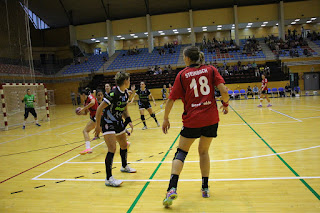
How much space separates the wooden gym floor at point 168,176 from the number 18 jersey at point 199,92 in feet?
3.87

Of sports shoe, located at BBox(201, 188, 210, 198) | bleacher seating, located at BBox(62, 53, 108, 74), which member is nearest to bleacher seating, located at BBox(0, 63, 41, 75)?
bleacher seating, located at BBox(62, 53, 108, 74)

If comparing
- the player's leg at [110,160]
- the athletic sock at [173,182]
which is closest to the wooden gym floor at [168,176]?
the player's leg at [110,160]

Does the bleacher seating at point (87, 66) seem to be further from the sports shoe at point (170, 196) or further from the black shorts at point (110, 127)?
the sports shoe at point (170, 196)

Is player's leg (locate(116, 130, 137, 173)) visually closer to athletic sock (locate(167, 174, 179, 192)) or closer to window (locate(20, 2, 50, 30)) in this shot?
athletic sock (locate(167, 174, 179, 192))

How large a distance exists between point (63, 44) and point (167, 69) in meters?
18.3

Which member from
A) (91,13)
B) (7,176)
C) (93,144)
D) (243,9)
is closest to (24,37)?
(93,144)

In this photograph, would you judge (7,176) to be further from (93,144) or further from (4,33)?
(4,33)

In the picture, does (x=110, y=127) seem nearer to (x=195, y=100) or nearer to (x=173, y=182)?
(x=173, y=182)

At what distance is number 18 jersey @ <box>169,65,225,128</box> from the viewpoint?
314 centimetres

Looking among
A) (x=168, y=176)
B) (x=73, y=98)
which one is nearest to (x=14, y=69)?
(x=73, y=98)

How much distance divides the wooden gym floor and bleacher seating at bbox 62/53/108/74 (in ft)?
91.7

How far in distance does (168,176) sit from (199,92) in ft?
6.61

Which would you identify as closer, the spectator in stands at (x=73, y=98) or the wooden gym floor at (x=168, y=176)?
the wooden gym floor at (x=168, y=176)

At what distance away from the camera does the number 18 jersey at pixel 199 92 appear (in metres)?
3.14
